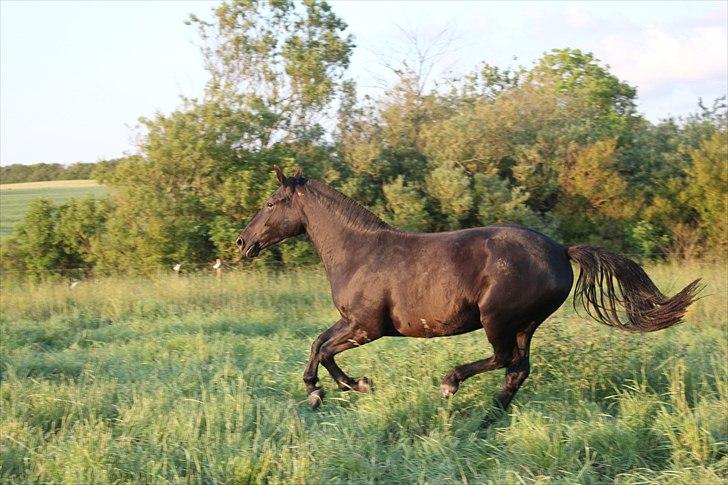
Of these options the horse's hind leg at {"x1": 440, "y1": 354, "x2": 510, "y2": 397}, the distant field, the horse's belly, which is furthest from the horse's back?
the distant field

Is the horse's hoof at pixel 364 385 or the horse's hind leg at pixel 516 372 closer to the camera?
the horse's hind leg at pixel 516 372

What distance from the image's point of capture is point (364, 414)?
17.2ft

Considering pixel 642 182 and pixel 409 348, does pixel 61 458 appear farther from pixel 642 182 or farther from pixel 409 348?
pixel 642 182

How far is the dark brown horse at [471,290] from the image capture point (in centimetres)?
550

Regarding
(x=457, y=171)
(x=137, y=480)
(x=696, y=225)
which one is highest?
(x=457, y=171)

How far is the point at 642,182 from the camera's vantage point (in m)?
16.8

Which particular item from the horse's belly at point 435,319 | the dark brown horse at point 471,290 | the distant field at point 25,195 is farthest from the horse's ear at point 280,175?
the distant field at point 25,195

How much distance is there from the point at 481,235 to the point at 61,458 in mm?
3265

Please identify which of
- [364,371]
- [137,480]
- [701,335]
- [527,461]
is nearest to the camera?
[137,480]

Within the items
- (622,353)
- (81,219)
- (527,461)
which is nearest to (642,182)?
(622,353)

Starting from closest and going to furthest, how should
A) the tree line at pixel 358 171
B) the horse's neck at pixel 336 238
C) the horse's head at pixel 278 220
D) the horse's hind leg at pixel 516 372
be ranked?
the horse's hind leg at pixel 516 372 → the horse's neck at pixel 336 238 → the horse's head at pixel 278 220 → the tree line at pixel 358 171

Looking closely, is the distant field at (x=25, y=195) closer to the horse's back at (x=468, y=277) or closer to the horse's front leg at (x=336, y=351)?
the horse's front leg at (x=336, y=351)

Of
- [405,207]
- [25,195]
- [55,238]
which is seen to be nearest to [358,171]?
[405,207]

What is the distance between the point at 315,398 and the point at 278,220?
1604 mm
